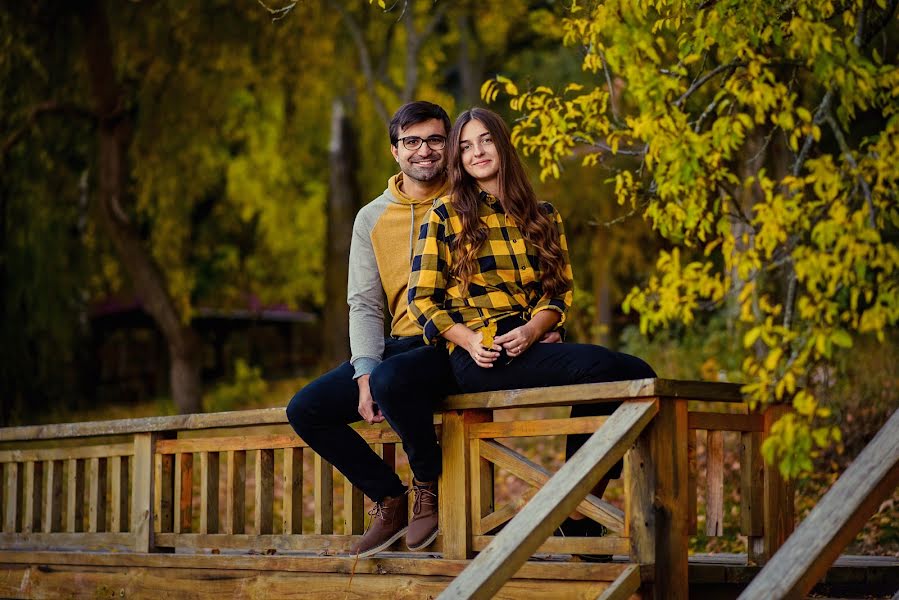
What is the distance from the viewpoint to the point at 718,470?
4.74m

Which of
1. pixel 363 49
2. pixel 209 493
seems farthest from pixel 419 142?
pixel 363 49

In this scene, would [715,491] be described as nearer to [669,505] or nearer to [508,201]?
[669,505]

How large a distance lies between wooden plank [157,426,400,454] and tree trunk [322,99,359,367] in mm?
11332

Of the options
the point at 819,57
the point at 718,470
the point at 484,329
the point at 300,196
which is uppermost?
the point at 300,196

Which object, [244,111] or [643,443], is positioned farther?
[244,111]

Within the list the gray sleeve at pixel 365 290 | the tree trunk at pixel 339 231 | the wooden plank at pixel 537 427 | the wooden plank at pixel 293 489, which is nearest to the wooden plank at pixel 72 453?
the wooden plank at pixel 293 489

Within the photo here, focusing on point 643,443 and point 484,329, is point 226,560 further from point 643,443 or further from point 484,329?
point 643,443

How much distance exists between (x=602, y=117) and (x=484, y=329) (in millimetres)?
1975

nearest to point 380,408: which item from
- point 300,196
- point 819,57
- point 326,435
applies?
point 326,435

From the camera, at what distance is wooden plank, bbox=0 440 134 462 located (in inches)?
250

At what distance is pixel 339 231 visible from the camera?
18.1 meters

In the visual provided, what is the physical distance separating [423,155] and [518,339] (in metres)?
0.84

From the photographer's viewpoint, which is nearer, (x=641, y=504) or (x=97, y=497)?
(x=641, y=504)

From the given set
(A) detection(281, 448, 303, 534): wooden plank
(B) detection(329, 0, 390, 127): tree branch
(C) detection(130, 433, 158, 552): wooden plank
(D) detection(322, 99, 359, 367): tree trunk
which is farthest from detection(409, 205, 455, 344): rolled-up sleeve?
(D) detection(322, 99, 359, 367): tree trunk
